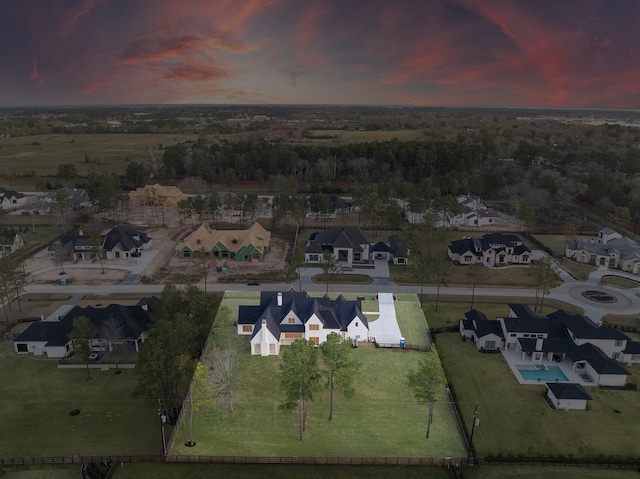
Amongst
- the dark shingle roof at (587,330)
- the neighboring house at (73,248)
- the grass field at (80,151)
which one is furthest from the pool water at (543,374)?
the grass field at (80,151)

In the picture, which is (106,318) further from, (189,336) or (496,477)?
(496,477)

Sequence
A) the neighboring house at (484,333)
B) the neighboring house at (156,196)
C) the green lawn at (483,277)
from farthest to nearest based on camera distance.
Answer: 1. the neighboring house at (156,196)
2. the green lawn at (483,277)
3. the neighboring house at (484,333)

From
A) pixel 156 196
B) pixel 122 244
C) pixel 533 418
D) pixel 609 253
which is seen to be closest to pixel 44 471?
pixel 533 418

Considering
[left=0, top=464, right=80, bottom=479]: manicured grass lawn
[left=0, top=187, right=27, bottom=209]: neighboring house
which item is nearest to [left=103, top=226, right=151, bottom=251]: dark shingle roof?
[left=0, top=187, right=27, bottom=209]: neighboring house

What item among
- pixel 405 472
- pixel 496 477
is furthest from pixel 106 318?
pixel 496 477

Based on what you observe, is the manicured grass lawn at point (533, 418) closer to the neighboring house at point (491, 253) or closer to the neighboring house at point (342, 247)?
the neighboring house at point (491, 253)

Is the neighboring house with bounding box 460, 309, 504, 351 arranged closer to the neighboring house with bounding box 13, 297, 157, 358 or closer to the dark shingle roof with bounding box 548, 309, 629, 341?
the dark shingle roof with bounding box 548, 309, 629, 341

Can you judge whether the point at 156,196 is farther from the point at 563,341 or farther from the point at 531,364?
the point at 563,341
